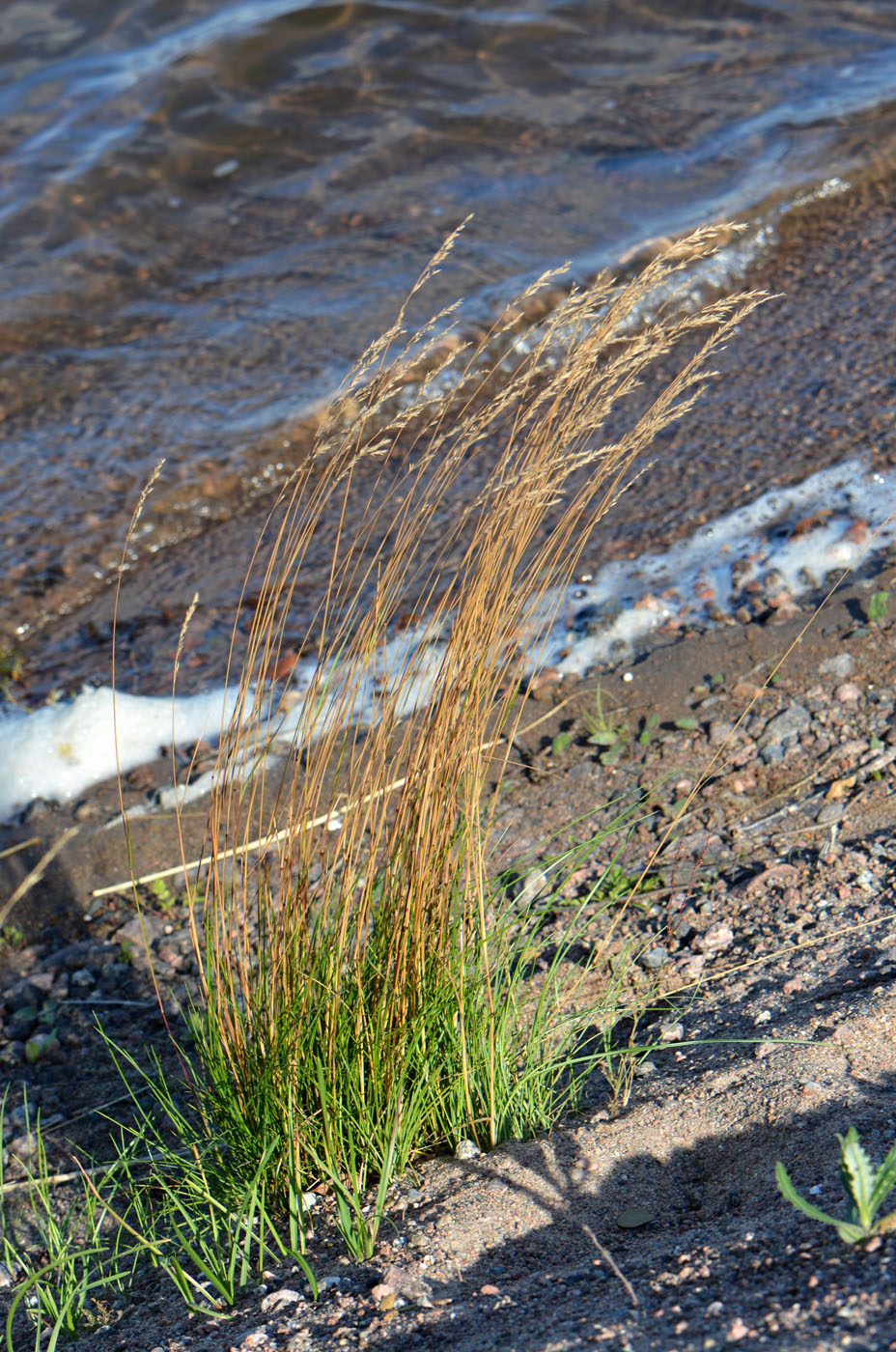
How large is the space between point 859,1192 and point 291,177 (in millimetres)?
8375

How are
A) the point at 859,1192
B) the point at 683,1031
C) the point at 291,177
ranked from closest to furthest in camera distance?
the point at 859,1192, the point at 683,1031, the point at 291,177

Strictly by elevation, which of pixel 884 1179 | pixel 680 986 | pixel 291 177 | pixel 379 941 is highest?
pixel 291 177

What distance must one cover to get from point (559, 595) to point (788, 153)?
6.95 metres

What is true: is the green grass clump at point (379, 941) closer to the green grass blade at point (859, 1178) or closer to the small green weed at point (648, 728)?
the green grass blade at point (859, 1178)

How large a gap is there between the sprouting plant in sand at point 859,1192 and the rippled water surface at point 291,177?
13.8 feet

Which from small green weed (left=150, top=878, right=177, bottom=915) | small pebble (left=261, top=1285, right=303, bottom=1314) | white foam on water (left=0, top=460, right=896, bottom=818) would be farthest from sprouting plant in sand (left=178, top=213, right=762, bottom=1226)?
white foam on water (left=0, top=460, right=896, bottom=818)

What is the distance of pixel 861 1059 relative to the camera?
2.01 m

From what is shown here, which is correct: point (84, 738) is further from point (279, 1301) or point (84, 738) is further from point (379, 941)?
point (279, 1301)

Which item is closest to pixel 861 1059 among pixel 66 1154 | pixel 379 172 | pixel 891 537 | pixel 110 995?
pixel 66 1154

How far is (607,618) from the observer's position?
391 centimetres

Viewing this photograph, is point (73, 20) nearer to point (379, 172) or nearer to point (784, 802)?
point (379, 172)

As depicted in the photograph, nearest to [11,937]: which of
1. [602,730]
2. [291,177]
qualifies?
[602,730]

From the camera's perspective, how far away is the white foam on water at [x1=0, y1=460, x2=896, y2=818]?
3781 mm

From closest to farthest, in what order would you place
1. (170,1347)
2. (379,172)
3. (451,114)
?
(170,1347) → (379,172) → (451,114)
